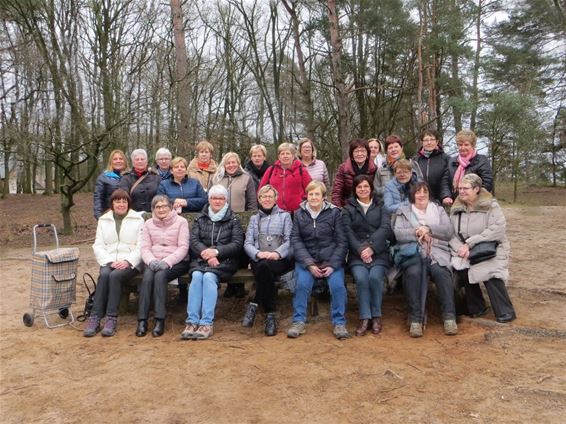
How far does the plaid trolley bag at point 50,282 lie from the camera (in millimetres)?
4750

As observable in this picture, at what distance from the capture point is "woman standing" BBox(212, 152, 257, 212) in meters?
5.66


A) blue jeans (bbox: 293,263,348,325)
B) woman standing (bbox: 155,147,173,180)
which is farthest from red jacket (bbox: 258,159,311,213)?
woman standing (bbox: 155,147,173,180)

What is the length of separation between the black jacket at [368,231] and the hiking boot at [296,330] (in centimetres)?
76

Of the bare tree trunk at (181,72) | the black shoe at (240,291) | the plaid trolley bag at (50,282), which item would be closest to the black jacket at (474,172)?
the black shoe at (240,291)

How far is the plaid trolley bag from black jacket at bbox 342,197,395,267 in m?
2.81

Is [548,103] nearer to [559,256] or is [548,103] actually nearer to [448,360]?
[559,256]

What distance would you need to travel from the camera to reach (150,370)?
3658 mm

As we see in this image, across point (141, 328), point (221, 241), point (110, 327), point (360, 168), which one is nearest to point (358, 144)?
point (360, 168)

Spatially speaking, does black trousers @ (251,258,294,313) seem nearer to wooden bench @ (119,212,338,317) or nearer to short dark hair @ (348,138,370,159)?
wooden bench @ (119,212,338,317)

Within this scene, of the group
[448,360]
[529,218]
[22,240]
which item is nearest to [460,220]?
[448,360]

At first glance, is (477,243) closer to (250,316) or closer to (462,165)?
(462,165)

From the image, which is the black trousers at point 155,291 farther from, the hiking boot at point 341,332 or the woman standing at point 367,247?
the woman standing at point 367,247

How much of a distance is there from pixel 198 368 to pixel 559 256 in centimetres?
591

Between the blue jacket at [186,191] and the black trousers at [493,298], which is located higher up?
the blue jacket at [186,191]
